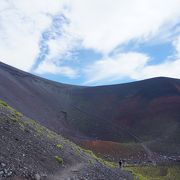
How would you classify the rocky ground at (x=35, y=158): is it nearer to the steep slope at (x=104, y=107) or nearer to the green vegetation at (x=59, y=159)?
Result: the green vegetation at (x=59, y=159)

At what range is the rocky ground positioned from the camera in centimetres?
1547

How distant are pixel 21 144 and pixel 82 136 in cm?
4238

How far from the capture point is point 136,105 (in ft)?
254

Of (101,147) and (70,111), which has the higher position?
(70,111)

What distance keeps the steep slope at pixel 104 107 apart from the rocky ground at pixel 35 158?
31.0 m

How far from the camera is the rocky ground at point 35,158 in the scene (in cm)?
1547

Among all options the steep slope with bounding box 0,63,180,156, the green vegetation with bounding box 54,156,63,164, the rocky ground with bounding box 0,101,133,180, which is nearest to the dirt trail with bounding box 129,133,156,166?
the steep slope with bounding box 0,63,180,156

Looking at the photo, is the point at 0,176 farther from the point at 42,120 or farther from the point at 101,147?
the point at 42,120

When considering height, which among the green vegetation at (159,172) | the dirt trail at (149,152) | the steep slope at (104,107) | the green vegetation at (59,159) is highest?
the steep slope at (104,107)

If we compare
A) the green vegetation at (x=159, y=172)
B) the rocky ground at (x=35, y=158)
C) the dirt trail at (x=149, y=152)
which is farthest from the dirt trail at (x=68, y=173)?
the dirt trail at (x=149, y=152)

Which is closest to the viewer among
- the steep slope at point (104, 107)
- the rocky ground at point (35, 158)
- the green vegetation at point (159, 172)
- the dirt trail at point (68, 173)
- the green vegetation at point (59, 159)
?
the rocky ground at point (35, 158)

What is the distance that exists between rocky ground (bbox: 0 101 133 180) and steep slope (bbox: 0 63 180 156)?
31042 mm

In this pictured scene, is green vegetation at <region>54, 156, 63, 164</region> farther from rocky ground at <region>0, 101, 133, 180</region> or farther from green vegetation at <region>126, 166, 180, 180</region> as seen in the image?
green vegetation at <region>126, 166, 180, 180</region>

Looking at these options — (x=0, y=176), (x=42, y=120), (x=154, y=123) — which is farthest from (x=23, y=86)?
(x=0, y=176)
